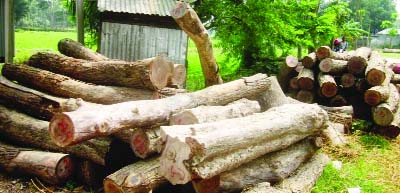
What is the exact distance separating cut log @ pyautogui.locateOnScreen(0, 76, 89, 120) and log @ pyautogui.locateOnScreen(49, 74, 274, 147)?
42.6 inches

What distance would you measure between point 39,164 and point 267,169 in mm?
3035

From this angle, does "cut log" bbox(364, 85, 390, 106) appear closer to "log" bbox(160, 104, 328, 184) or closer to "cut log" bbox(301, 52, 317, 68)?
"cut log" bbox(301, 52, 317, 68)

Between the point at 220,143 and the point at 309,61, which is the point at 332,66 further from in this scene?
the point at 220,143

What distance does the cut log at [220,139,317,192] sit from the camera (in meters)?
4.73

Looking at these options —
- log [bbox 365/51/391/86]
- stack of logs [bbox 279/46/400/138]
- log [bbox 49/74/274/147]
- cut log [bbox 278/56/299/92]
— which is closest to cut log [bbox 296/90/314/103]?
stack of logs [bbox 279/46/400/138]

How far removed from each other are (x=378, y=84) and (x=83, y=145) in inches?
259

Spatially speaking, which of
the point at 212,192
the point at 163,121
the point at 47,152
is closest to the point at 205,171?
the point at 212,192

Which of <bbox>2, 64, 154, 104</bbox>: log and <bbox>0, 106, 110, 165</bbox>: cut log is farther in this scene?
<bbox>2, 64, 154, 104</bbox>: log

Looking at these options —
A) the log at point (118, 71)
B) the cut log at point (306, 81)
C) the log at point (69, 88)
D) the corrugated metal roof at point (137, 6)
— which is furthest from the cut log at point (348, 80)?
the log at point (69, 88)

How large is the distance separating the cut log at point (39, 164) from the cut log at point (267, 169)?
223 centimetres

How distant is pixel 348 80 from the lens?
955 cm

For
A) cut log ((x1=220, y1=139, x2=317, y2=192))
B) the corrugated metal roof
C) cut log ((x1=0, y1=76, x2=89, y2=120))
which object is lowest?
→ cut log ((x1=220, y1=139, x2=317, y2=192))

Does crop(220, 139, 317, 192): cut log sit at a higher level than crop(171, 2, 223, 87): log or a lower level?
lower

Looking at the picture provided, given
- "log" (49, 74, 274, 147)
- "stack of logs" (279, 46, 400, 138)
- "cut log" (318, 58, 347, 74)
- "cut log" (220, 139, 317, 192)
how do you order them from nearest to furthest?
"log" (49, 74, 274, 147) < "cut log" (220, 139, 317, 192) < "stack of logs" (279, 46, 400, 138) < "cut log" (318, 58, 347, 74)
